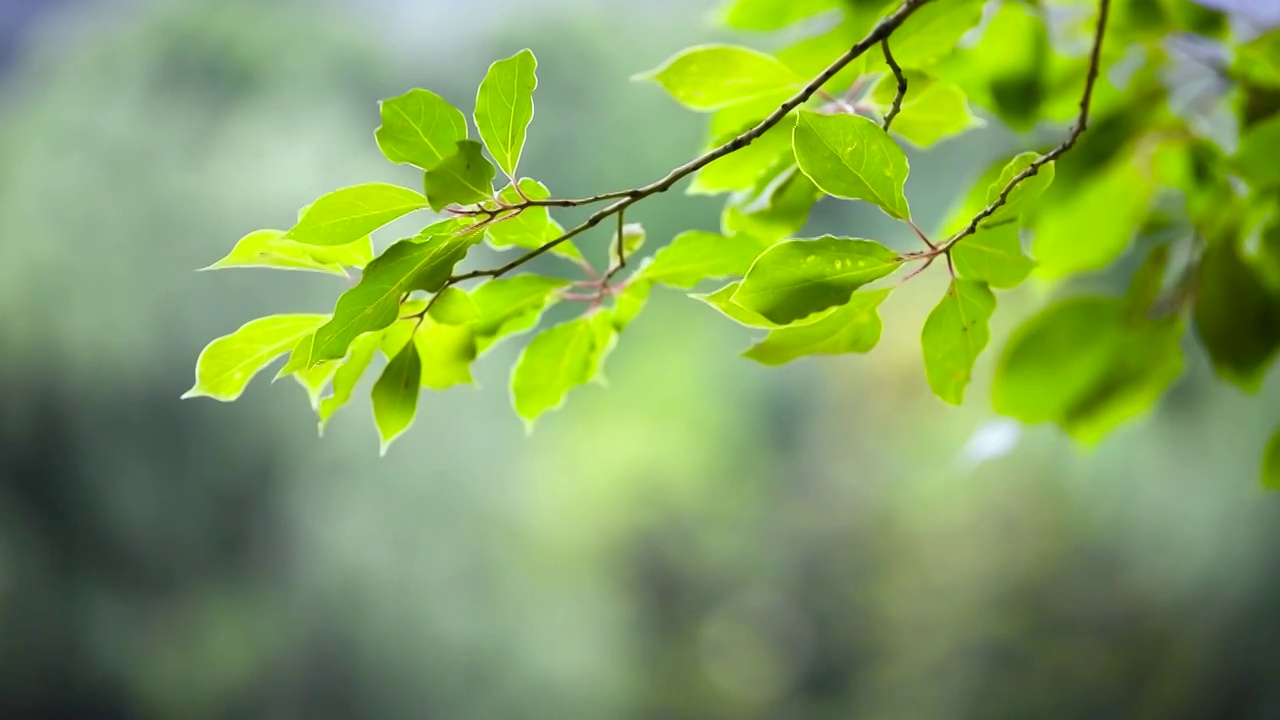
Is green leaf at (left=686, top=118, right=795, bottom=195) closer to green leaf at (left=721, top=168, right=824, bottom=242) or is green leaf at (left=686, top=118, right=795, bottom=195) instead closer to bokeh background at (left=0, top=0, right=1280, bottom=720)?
green leaf at (left=721, top=168, right=824, bottom=242)

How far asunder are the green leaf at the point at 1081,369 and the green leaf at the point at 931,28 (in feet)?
0.89

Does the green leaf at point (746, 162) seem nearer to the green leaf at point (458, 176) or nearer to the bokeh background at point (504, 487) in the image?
the green leaf at point (458, 176)

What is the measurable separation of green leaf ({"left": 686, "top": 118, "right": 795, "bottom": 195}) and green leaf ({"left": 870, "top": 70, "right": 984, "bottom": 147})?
0.05 metres

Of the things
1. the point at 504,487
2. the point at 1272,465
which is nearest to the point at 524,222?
the point at 1272,465

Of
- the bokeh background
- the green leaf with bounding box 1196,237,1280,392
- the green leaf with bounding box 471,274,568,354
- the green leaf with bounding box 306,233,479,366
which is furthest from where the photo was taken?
the bokeh background

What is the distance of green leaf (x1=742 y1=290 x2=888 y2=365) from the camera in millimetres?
396

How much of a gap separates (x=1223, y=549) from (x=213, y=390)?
155 cm

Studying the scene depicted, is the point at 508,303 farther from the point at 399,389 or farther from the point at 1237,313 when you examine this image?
the point at 1237,313

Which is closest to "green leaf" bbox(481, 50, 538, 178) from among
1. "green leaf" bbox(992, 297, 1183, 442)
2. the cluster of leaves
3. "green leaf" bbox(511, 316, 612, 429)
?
the cluster of leaves

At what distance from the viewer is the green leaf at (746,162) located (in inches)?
17.6

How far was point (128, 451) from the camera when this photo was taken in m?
1.31

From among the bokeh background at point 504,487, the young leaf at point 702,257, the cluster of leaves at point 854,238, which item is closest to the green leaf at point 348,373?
the cluster of leaves at point 854,238

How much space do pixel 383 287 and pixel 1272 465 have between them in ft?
1.58

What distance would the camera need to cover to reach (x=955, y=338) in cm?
40
